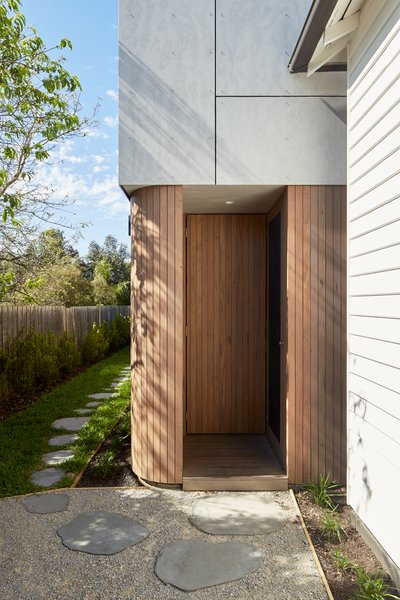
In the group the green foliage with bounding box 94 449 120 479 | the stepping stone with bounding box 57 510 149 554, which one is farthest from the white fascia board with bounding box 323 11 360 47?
the green foliage with bounding box 94 449 120 479

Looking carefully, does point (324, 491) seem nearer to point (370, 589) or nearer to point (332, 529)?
point (332, 529)

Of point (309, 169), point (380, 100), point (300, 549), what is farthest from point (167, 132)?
point (300, 549)

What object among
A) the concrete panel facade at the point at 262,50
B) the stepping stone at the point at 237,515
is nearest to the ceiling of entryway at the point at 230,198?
the concrete panel facade at the point at 262,50

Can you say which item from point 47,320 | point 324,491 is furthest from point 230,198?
point 47,320

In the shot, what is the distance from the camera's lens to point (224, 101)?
358cm

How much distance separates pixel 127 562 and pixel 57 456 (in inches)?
81.7

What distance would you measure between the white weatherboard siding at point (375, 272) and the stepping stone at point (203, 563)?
79cm

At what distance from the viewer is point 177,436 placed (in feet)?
11.9

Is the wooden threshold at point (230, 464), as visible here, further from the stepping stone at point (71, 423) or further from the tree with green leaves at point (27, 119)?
the tree with green leaves at point (27, 119)

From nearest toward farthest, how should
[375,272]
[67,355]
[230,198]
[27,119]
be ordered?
[375,272], [230,198], [27,119], [67,355]

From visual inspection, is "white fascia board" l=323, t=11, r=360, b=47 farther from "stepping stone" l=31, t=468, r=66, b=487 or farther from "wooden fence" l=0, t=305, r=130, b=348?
"wooden fence" l=0, t=305, r=130, b=348

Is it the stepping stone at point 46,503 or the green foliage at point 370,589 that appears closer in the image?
the green foliage at point 370,589

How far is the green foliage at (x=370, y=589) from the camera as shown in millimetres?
2178

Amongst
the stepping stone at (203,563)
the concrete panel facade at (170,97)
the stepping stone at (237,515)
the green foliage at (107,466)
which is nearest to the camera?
the stepping stone at (203,563)
